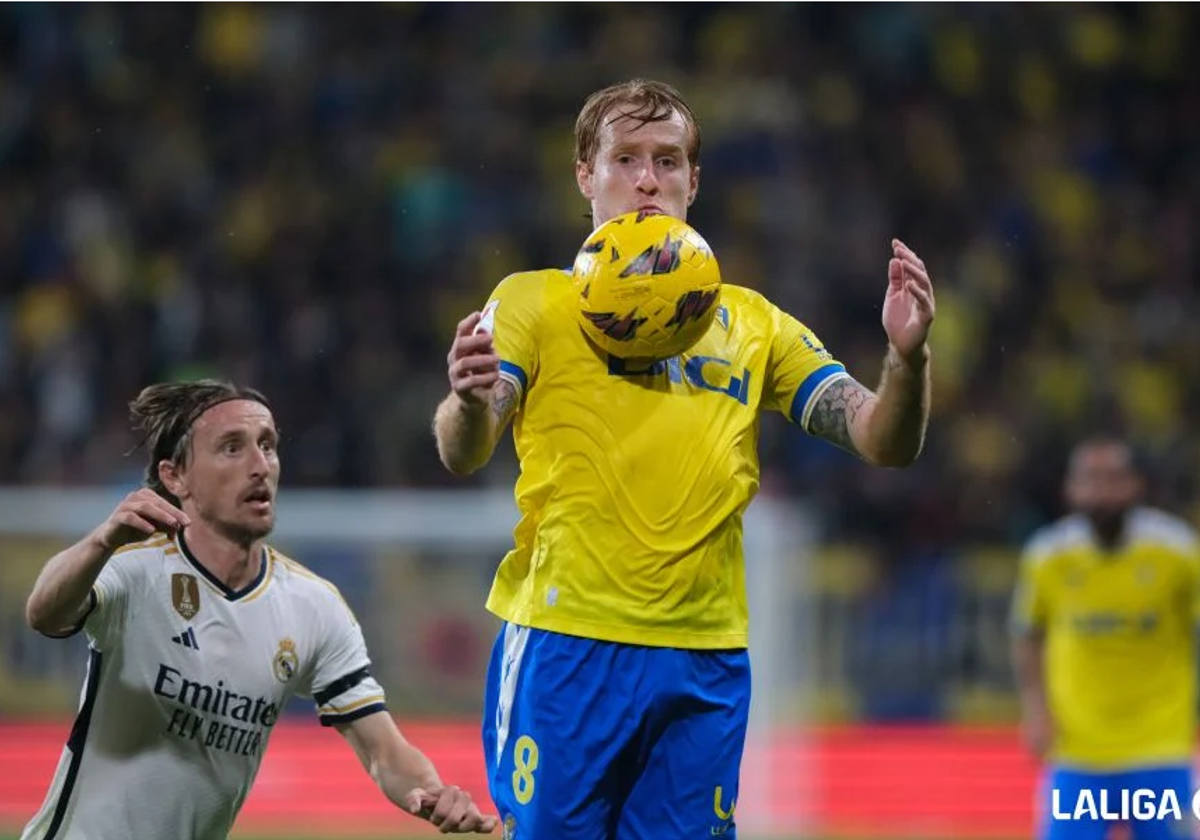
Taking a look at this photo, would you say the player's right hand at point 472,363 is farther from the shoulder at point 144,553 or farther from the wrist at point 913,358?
the shoulder at point 144,553

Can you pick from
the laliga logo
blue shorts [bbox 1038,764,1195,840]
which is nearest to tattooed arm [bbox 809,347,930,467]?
blue shorts [bbox 1038,764,1195,840]

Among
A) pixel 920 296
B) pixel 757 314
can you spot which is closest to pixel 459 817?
pixel 757 314

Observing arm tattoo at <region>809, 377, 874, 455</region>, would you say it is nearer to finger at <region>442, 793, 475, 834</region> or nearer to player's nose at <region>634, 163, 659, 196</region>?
player's nose at <region>634, 163, 659, 196</region>

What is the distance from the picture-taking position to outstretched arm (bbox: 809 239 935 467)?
4.23m

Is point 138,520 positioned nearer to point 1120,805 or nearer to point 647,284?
point 647,284

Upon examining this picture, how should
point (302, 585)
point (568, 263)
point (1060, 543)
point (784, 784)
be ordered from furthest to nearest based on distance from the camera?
1. point (568, 263)
2. point (784, 784)
3. point (1060, 543)
4. point (302, 585)

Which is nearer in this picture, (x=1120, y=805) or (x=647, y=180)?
(x=647, y=180)

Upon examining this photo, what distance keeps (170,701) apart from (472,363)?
1513 mm

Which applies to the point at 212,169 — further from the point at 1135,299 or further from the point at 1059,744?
the point at 1059,744

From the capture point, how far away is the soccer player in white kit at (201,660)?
196 inches

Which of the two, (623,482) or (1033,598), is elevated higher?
(1033,598)

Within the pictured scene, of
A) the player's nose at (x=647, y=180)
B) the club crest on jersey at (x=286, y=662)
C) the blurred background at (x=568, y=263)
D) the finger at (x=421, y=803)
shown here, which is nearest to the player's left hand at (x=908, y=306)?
the player's nose at (x=647, y=180)

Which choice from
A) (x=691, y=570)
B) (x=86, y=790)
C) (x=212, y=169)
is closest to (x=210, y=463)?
(x=86, y=790)

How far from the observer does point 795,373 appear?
4.62 metres
